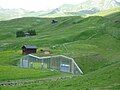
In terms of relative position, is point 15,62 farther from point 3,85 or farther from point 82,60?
point 3,85

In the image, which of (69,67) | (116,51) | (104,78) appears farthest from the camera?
(116,51)

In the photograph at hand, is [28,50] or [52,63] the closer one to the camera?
[52,63]

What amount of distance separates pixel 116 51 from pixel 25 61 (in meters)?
41.2

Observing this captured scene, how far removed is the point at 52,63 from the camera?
432ft

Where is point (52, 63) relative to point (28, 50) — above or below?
below

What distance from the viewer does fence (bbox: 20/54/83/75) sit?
12418 centimetres

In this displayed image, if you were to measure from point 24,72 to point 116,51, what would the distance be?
2358 inches

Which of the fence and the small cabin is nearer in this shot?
the fence

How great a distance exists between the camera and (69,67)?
12538 centimetres

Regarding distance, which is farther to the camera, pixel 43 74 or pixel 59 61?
pixel 59 61

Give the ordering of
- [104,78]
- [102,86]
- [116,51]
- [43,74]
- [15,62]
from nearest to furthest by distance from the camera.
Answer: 1. [102,86]
2. [104,78]
3. [43,74]
4. [15,62]
5. [116,51]

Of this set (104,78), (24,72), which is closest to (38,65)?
(24,72)

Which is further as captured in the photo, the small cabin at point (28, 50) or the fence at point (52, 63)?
the small cabin at point (28, 50)

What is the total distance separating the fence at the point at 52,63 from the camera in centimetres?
12418
